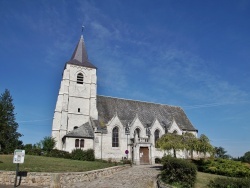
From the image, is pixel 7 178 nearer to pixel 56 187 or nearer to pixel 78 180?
pixel 56 187

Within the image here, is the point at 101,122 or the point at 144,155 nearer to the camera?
the point at 144,155

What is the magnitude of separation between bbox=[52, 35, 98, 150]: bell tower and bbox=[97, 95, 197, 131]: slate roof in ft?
7.40

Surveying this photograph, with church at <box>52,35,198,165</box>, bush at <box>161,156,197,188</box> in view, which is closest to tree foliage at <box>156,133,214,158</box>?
bush at <box>161,156,197,188</box>

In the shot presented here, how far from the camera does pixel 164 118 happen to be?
46656mm

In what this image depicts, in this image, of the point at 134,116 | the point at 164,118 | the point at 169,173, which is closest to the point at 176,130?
the point at 164,118

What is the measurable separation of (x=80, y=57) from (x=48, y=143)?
58.2 ft

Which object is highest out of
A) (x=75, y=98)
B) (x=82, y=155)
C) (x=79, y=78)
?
(x=79, y=78)

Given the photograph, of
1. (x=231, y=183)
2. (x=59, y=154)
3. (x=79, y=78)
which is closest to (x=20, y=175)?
(x=231, y=183)

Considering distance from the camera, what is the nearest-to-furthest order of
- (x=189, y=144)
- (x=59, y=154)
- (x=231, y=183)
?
(x=231, y=183) < (x=189, y=144) < (x=59, y=154)

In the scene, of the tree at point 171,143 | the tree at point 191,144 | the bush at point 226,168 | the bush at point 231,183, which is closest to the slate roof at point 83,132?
the tree at point 171,143

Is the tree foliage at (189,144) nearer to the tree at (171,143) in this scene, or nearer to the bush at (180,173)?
the tree at (171,143)

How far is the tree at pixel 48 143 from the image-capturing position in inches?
1425

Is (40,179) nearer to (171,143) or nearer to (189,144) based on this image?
(171,143)

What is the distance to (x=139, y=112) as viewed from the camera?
150 ft
